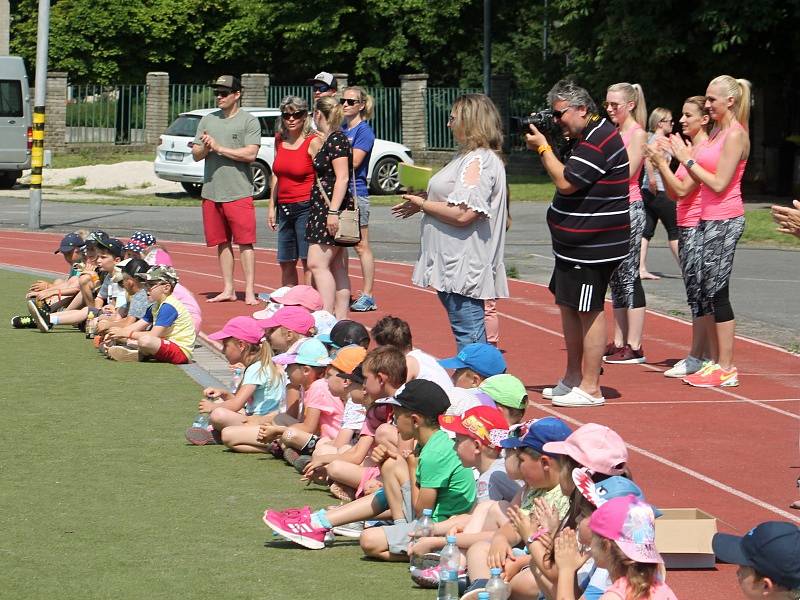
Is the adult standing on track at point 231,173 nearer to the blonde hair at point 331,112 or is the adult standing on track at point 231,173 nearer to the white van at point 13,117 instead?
the blonde hair at point 331,112

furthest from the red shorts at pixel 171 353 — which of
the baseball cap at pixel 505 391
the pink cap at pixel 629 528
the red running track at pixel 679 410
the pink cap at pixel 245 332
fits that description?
the pink cap at pixel 629 528

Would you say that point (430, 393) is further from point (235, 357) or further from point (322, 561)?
point (235, 357)

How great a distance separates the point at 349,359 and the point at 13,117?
2579cm

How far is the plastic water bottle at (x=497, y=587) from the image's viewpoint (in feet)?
17.5

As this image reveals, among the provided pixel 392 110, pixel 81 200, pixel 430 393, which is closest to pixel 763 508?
pixel 430 393

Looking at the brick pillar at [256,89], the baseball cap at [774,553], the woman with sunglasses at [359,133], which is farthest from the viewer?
the brick pillar at [256,89]

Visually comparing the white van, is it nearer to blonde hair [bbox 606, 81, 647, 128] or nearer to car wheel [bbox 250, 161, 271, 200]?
car wheel [bbox 250, 161, 271, 200]

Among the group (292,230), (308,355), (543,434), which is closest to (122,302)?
(292,230)

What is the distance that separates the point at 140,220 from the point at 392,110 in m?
18.1

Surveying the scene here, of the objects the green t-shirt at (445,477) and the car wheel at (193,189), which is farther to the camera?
the car wheel at (193,189)

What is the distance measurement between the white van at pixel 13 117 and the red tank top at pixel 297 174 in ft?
65.6

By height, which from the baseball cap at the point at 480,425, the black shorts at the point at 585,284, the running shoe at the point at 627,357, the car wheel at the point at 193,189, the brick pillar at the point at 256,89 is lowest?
the running shoe at the point at 627,357

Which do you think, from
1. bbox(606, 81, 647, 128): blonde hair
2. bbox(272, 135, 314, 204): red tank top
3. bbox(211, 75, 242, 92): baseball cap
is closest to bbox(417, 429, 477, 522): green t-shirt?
bbox(606, 81, 647, 128): blonde hair

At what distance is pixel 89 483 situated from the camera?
7.55 meters
